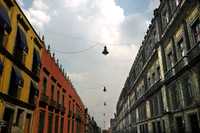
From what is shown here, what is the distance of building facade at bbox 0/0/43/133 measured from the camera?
33.1 feet

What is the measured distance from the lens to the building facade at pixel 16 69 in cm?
1009

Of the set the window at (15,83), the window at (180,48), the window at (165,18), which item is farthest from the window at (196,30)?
the window at (15,83)

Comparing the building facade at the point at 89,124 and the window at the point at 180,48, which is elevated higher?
the window at the point at 180,48

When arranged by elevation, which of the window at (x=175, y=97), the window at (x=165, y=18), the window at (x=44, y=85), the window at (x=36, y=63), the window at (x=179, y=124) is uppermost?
the window at (x=165, y=18)

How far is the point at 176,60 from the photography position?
47.3ft

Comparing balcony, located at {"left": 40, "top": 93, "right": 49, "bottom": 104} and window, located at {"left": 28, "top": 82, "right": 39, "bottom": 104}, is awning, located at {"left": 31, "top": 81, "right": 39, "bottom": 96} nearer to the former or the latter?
window, located at {"left": 28, "top": 82, "right": 39, "bottom": 104}

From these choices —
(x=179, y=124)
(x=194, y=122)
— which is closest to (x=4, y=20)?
(x=194, y=122)

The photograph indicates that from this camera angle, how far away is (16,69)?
11680 millimetres

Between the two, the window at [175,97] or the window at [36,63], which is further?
the window at [36,63]

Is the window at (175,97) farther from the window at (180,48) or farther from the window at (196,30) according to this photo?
the window at (196,30)

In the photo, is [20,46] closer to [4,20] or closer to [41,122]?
[4,20]

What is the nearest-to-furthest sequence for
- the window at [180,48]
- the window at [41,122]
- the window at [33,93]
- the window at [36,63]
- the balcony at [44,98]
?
the window at [180,48], the window at [33,93], the window at [36,63], the balcony at [44,98], the window at [41,122]

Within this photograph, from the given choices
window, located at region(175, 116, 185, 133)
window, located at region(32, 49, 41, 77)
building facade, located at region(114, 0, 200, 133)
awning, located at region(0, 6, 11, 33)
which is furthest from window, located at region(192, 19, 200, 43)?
window, located at region(32, 49, 41, 77)

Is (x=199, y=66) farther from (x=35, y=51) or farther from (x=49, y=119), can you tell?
(x=49, y=119)
